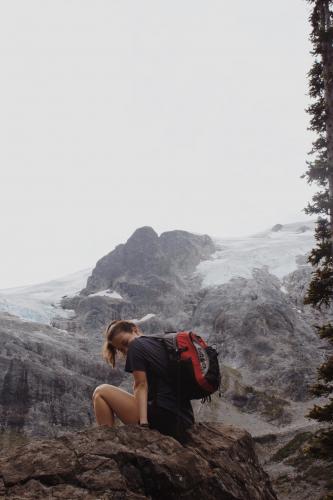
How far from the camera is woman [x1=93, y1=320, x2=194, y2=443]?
633 centimetres

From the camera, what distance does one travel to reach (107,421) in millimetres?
6469

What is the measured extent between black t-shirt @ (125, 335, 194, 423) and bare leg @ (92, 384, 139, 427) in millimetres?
302

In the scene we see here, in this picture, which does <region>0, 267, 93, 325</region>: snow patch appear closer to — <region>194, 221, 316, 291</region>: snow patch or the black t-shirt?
<region>194, 221, 316, 291</region>: snow patch

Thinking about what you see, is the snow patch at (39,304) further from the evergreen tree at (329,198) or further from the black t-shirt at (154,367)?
the black t-shirt at (154,367)

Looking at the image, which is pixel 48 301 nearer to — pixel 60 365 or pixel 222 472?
pixel 60 365

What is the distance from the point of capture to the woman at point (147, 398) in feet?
20.8

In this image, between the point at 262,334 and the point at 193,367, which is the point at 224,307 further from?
the point at 193,367

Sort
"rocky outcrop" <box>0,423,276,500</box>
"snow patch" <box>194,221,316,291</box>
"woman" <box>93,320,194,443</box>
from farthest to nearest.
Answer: "snow patch" <box>194,221,316,291</box> < "woman" <box>93,320,194,443</box> < "rocky outcrop" <box>0,423,276,500</box>

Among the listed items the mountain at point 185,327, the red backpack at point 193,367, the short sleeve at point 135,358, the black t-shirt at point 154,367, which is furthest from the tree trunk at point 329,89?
the mountain at point 185,327

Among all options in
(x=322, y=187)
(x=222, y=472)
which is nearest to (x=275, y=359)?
(x=322, y=187)

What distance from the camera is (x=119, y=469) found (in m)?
5.54

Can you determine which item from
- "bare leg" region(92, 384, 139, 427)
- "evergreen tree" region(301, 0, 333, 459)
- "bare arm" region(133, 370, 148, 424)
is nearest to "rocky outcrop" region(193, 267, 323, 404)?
"evergreen tree" region(301, 0, 333, 459)

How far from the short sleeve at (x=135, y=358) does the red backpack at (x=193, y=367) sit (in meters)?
0.38

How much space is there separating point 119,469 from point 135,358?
146 cm
